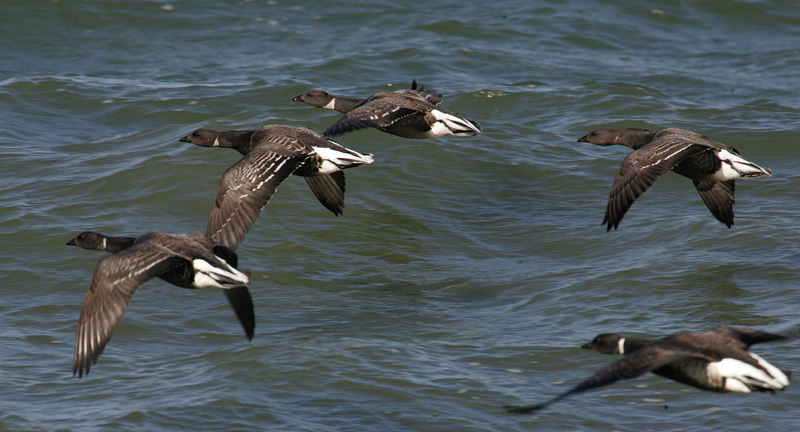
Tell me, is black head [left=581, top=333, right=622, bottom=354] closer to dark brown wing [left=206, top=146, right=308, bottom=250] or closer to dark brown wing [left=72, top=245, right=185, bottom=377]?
dark brown wing [left=206, top=146, right=308, bottom=250]

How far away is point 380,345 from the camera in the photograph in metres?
9.27

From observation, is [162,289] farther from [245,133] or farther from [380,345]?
[380,345]

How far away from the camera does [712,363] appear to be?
6480 millimetres

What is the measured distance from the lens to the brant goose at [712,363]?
20.2ft

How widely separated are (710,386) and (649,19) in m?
15.8

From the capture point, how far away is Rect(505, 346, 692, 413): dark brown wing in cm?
588

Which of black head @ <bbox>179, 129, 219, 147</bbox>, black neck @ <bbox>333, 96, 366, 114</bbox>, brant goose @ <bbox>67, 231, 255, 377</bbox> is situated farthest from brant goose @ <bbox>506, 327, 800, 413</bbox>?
black neck @ <bbox>333, 96, 366, 114</bbox>

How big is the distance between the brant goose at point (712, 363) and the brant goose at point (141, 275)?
264 cm

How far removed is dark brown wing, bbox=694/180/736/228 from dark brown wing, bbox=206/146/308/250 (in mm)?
5047

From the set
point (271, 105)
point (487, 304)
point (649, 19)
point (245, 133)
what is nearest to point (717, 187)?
point (487, 304)

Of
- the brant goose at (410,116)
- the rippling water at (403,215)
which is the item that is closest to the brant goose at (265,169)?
the brant goose at (410,116)

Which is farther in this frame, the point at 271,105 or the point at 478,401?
the point at 271,105

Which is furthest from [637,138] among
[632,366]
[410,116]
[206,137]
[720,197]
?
[206,137]

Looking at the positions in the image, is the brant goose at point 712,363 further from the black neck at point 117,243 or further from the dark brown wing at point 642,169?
the black neck at point 117,243
